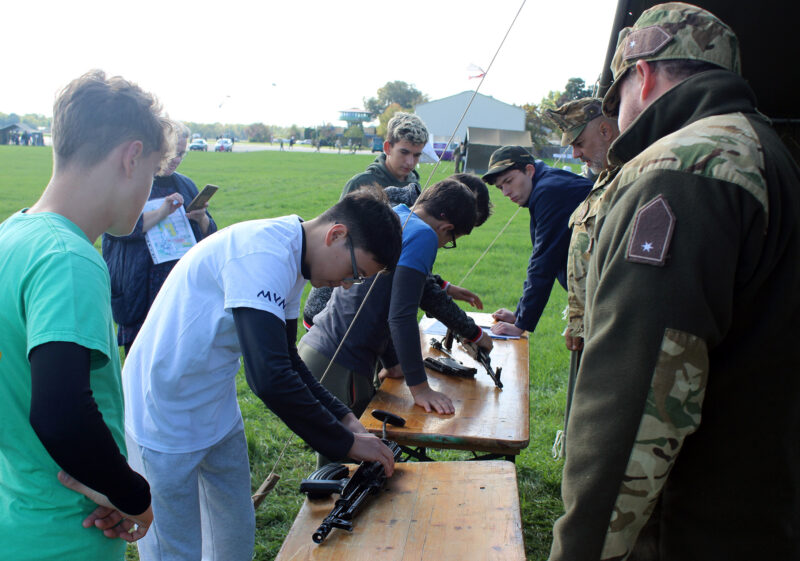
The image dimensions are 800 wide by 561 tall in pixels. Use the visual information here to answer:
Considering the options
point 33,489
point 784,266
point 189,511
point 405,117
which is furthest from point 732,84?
point 405,117

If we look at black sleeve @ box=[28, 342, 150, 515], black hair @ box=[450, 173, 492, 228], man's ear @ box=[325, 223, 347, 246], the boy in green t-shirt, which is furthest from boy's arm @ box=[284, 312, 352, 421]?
black hair @ box=[450, 173, 492, 228]

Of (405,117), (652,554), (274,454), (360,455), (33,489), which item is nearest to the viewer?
(33,489)

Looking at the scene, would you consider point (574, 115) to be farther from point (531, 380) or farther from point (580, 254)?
point (531, 380)

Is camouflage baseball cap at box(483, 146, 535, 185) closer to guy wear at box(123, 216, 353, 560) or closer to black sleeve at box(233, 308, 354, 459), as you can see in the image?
guy wear at box(123, 216, 353, 560)

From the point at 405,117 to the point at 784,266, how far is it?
3.33 metres

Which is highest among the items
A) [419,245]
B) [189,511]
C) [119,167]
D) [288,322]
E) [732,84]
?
[732,84]

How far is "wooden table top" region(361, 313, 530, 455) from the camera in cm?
214

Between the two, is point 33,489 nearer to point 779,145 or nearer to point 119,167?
point 119,167

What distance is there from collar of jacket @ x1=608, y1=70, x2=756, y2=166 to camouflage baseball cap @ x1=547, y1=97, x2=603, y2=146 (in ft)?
6.10

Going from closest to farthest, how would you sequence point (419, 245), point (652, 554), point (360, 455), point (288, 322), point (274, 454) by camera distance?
1. point (652, 554)
2. point (360, 455)
3. point (288, 322)
4. point (419, 245)
5. point (274, 454)

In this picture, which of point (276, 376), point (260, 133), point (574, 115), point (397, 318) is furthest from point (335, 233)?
point (260, 133)

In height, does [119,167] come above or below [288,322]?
above

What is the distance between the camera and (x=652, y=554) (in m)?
1.30

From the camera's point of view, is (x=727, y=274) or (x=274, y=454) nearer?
(x=727, y=274)
